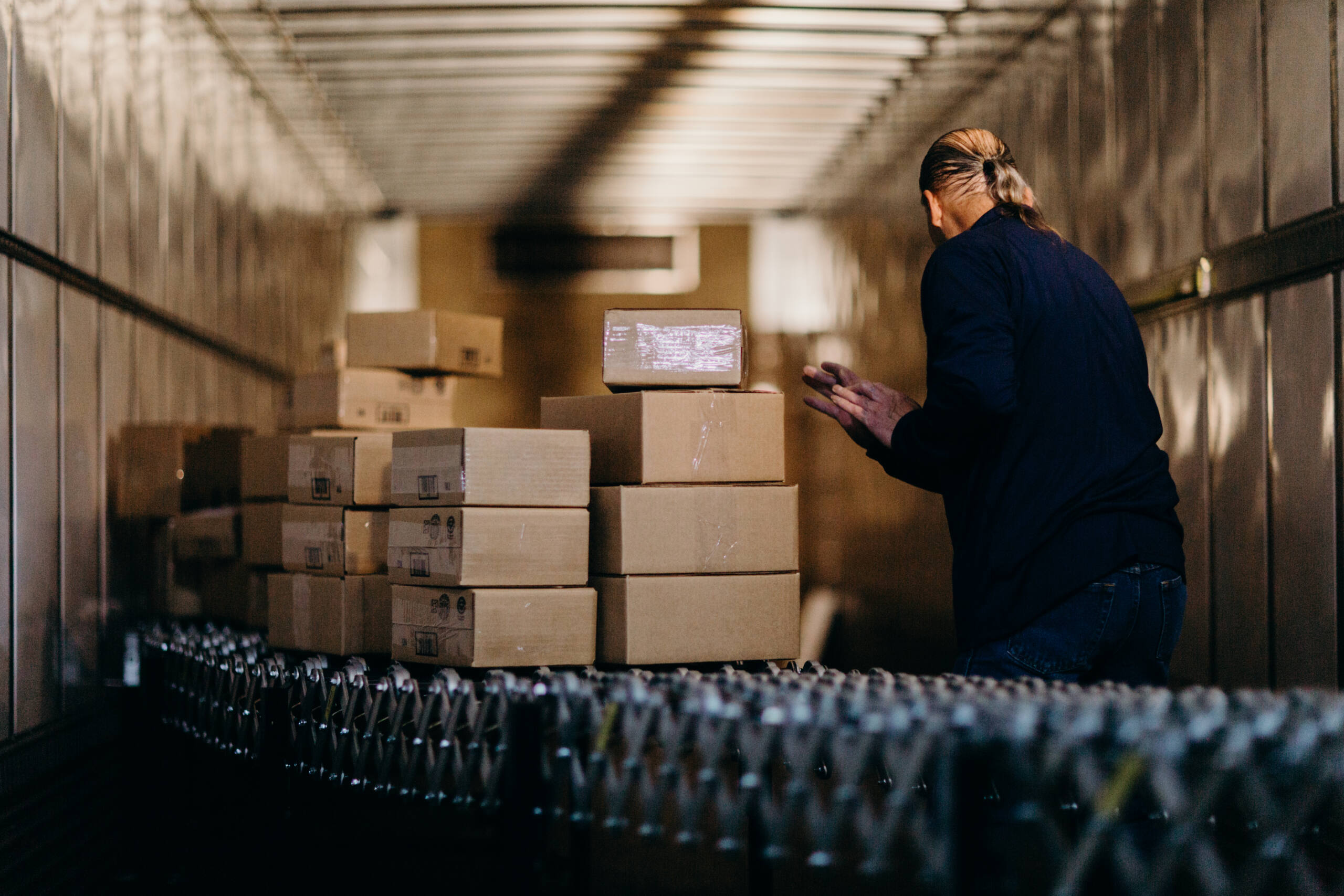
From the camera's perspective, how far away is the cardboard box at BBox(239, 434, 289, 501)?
353cm

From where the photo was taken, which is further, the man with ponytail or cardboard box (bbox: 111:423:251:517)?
cardboard box (bbox: 111:423:251:517)

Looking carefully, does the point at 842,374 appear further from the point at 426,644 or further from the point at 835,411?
the point at 426,644

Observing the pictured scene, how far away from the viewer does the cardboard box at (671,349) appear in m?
2.51

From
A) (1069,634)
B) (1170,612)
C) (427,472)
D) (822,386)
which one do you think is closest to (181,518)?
(427,472)

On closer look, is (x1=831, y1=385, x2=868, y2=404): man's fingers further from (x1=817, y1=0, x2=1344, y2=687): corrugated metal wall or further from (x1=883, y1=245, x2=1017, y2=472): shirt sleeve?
(x1=817, y1=0, x2=1344, y2=687): corrugated metal wall

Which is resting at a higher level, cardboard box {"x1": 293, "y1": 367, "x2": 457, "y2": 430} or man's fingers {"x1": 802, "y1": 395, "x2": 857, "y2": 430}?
cardboard box {"x1": 293, "y1": 367, "x2": 457, "y2": 430}

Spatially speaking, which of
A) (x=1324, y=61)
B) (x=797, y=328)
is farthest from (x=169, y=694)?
(x=797, y=328)

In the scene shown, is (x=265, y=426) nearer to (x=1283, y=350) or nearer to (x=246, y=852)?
(x=246, y=852)

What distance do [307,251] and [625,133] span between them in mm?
2534

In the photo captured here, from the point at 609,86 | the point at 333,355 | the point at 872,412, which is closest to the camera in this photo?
the point at 872,412

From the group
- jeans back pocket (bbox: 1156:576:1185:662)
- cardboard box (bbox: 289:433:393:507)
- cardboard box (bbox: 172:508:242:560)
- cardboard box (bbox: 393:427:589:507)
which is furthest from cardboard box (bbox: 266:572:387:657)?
jeans back pocket (bbox: 1156:576:1185:662)

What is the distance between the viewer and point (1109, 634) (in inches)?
73.2

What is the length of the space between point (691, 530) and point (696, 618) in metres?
0.19

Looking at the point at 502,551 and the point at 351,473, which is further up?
the point at 351,473
